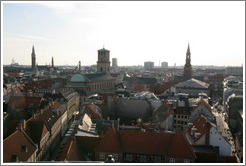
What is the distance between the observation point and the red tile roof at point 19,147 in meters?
25.8

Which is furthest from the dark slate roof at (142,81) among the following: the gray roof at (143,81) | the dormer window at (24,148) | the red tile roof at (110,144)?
the dormer window at (24,148)

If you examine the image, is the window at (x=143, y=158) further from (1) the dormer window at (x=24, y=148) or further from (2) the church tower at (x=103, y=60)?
(2) the church tower at (x=103, y=60)

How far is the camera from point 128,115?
2313 inches

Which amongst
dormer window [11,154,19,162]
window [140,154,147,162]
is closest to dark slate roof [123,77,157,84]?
window [140,154,147,162]

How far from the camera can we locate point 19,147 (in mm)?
27109

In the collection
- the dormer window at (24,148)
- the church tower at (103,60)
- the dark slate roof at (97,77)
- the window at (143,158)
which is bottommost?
the window at (143,158)

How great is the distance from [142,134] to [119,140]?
8.08ft

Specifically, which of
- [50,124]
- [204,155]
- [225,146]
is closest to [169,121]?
[225,146]

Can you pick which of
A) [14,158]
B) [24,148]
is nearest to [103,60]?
[24,148]

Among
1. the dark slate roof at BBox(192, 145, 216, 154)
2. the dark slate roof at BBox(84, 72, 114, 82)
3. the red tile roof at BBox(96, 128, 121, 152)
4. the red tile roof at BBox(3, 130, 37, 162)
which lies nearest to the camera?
the red tile roof at BBox(3, 130, 37, 162)

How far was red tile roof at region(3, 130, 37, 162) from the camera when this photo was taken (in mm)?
25763

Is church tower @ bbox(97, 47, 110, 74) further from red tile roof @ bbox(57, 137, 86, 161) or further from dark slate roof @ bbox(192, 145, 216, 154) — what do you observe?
red tile roof @ bbox(57, 137, 86, 161)

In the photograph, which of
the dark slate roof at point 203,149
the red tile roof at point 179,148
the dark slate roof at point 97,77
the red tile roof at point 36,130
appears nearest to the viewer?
the red tile roof at point 179,148

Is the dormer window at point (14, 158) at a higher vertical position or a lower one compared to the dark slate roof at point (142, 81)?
lower
